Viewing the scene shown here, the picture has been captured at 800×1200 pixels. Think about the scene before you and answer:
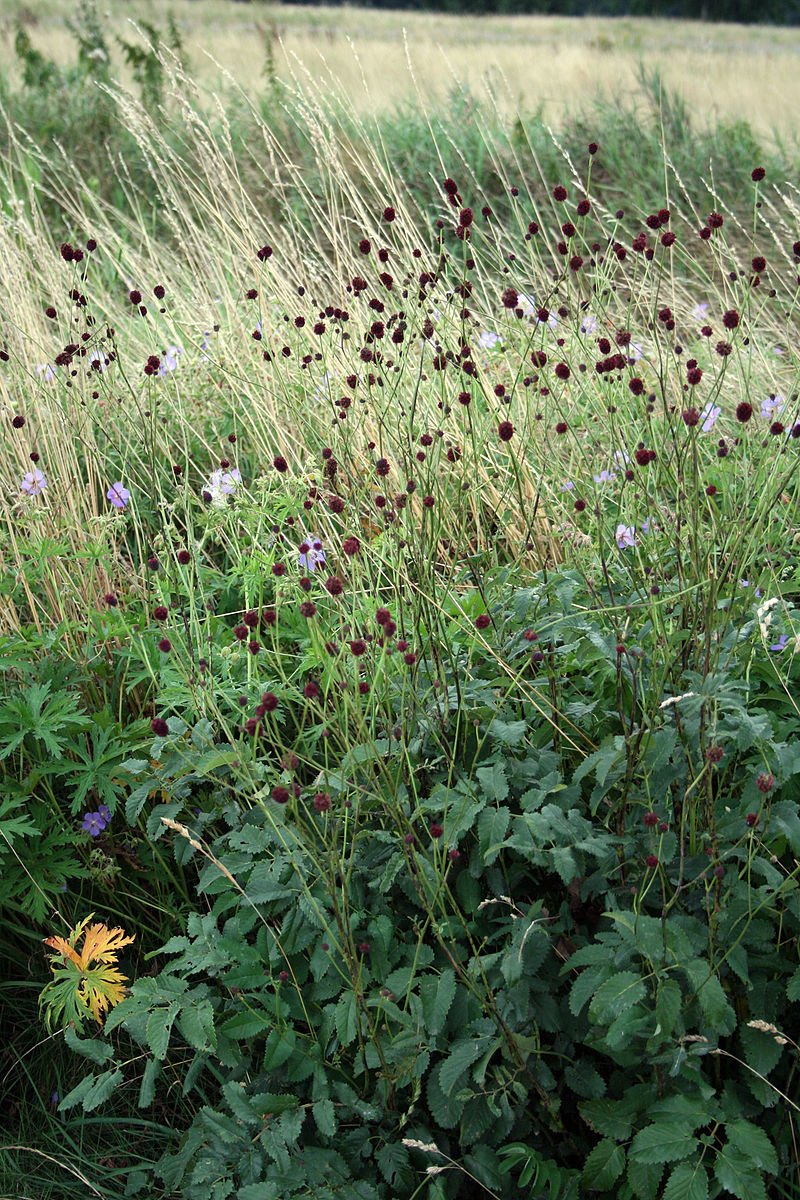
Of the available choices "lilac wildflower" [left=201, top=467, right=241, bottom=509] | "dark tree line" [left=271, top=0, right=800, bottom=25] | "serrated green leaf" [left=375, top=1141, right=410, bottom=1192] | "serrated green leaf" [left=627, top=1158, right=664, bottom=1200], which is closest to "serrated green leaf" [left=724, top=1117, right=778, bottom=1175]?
"serrated green leaf" [left=627, top=1158, right=664, bottom=1200]

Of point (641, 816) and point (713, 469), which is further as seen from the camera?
point (713, 469)

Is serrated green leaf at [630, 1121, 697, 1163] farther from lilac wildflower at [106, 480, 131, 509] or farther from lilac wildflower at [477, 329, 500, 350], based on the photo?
lilac wildflower at [477, 329, 500, 350]

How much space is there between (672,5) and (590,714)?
44258 millimetres

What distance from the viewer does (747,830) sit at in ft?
6.12

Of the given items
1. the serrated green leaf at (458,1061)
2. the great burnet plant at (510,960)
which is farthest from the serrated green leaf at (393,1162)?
the serrated green leaf at (458,1061)

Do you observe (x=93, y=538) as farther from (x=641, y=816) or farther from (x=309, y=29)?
(x=309, y=29)

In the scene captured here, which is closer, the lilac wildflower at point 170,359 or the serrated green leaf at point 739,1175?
the serrated green leaf at point 739,1175

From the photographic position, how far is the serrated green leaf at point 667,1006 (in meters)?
1.67

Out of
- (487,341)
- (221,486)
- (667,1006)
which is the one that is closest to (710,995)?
(667,1006)

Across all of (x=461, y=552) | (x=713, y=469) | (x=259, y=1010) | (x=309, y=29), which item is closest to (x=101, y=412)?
(x=461, y=552)

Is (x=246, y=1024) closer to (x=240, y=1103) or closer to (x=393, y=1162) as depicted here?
(x=240, y=1103)

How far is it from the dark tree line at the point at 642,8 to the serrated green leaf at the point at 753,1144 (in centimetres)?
4161

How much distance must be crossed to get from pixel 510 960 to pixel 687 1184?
0.40 meters

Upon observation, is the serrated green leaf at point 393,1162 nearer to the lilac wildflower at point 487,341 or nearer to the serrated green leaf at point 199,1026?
the serrated green leaf at point 199,1026
